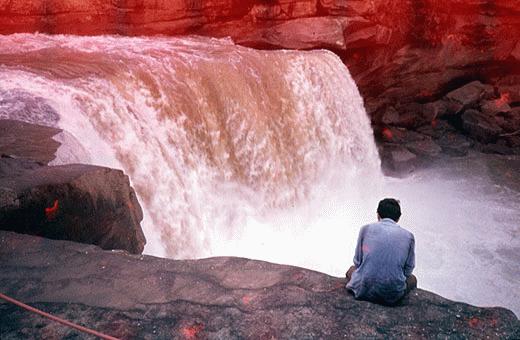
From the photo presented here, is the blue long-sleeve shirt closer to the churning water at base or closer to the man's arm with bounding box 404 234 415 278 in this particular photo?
the man's arm with bounding box 404 234 415 278

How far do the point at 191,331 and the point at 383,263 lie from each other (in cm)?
149

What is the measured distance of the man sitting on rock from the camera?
317 centimetres

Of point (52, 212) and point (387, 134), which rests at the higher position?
point (52, 212)

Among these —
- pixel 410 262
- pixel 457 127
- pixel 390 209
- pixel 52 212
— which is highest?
pixel 390 209

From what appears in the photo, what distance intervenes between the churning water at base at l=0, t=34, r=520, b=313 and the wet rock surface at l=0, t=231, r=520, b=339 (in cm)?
173

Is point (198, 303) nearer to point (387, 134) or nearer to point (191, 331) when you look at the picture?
point (191, 331)

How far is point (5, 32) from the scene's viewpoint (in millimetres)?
10359

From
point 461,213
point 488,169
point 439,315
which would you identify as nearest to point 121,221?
point 439,315

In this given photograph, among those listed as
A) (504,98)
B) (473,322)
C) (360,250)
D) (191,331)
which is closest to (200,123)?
(360,250)

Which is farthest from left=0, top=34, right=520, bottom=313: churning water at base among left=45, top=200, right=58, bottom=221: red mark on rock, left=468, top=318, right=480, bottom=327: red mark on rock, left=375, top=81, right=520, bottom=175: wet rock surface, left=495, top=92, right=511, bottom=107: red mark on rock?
left=495, top=92, right=511, bottom=107: red mark on rock

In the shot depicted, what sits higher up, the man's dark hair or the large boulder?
the man's dark hair

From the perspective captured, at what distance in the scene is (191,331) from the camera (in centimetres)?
274

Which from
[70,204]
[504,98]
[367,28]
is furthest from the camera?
[504,98]

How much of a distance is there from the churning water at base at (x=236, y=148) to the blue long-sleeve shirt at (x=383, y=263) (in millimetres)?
3085
